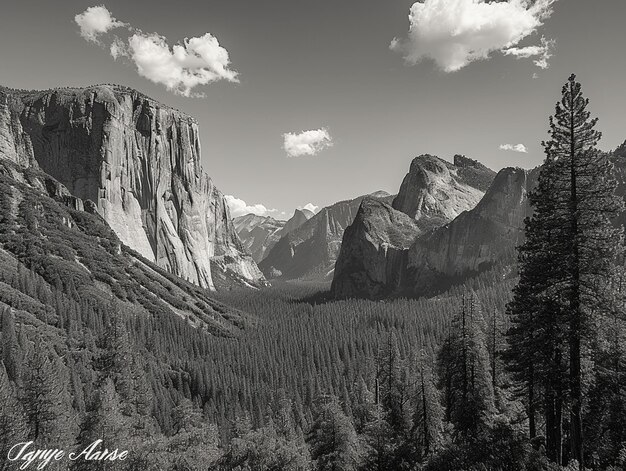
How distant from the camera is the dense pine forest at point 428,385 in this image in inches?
A: 693

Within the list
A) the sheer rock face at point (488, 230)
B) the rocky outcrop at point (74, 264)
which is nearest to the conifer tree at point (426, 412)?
the rocky outcrop at point (74, 264)

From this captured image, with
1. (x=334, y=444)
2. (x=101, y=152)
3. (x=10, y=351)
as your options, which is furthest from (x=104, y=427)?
(x=101, y=152)

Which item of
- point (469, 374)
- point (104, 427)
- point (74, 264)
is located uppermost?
point (74, 264)

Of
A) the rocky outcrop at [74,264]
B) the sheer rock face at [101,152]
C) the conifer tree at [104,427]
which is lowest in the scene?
the conifer tree at [104,427]

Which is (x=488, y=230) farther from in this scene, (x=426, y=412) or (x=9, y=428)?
(x=9, y=428)

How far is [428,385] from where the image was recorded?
36.7 metres

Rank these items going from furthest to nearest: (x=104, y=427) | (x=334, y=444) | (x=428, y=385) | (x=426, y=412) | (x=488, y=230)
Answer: (x=488, y=230) < (x=428, y=385) < (x=426, y=412) < (x=334, y=444) < (x=104, y=427)

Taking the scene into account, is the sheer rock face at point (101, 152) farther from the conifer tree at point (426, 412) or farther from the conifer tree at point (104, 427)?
the conifer tree at point (426, 412)

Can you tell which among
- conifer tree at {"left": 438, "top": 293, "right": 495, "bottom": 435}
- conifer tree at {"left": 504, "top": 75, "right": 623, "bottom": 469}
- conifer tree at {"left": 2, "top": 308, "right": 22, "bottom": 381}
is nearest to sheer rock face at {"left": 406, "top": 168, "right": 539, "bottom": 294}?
conifer tree at {"left": 438, "top": 293, "right": 495, "bottom": 435}

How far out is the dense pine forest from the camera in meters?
17.6

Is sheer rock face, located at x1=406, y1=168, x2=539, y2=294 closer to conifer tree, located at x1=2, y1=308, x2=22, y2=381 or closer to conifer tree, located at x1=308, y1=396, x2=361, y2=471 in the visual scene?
conifer tree, located at x1=2, y1=308, x2=22, y2=381

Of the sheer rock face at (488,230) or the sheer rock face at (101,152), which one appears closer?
the sheer rock face at (101,152)

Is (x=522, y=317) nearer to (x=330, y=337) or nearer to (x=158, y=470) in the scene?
(x=158, y=470)

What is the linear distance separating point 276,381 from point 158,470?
2605 inches
